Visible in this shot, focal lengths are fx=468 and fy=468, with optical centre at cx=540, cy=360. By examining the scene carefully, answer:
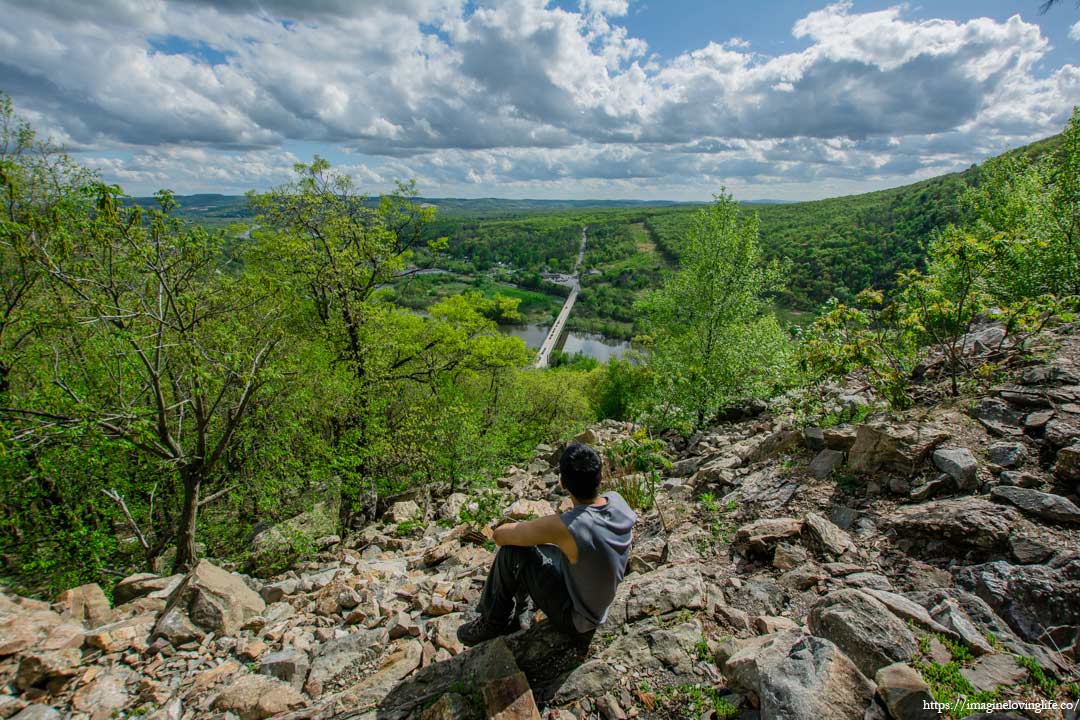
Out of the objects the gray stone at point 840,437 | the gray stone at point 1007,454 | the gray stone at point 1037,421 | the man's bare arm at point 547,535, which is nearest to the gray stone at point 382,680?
the man's bare arm at point 547,535

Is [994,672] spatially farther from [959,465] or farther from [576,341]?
[576,341]

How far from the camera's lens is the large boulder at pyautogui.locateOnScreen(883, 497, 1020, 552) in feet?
12.3

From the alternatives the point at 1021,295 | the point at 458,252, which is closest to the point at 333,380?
the point at 1021,295

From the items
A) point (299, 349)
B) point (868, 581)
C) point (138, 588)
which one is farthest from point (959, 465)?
point (299, 349)

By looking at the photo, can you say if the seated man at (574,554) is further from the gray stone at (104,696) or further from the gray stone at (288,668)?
the gray stone at (104,696)

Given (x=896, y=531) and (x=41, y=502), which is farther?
(x=41, y=502)

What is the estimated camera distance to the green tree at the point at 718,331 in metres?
11.2

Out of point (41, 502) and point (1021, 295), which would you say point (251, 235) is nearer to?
point (41, 502)

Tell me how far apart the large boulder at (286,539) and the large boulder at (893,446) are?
7.31 m

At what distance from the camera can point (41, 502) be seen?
288 inches

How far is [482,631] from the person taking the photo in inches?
148

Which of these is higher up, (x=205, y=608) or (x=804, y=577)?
(x=804, y=577)

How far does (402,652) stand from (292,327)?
906 cm

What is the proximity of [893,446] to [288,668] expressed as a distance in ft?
20.2
